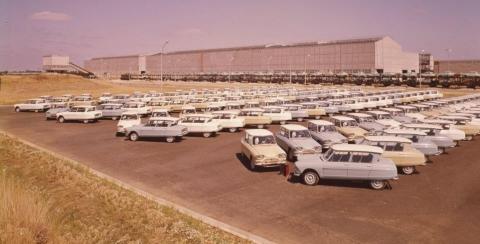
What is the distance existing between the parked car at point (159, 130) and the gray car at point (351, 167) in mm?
10306

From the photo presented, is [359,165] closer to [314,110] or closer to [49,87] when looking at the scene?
[314,110]

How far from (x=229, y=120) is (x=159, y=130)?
5360 millimetres

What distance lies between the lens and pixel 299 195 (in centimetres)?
1478

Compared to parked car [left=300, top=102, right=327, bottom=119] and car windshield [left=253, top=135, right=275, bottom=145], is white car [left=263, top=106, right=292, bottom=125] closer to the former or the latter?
parked car [left=300, top=102, right=327, bottom=119]

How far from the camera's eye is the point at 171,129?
24.4 metres

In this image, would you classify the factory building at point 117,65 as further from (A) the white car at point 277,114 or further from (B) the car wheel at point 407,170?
(B) the car wheel at point 407,170

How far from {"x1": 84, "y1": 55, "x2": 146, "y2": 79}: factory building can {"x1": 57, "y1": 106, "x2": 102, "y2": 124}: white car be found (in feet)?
429

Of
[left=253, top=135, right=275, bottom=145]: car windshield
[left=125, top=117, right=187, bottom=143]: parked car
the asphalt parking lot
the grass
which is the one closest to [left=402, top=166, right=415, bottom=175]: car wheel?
the asphalt parking lot

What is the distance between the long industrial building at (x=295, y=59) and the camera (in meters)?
102

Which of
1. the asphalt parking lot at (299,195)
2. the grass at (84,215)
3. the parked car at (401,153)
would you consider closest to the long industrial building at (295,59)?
the asphalt parking lot at (299,195)

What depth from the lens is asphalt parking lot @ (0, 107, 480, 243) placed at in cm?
1159

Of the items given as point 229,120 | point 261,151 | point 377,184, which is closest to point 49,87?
point 229,120

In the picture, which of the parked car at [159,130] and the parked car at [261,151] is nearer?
the parked car at [261,151]

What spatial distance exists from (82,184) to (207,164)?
590 centimetres
